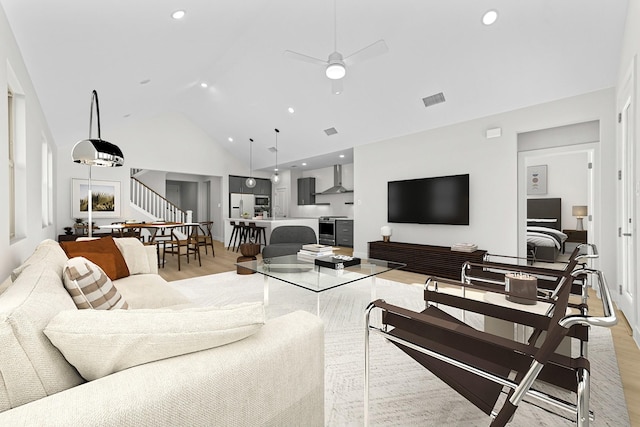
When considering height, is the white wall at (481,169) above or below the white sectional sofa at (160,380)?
above

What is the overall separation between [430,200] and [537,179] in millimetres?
3782

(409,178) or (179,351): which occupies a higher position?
(409,178)

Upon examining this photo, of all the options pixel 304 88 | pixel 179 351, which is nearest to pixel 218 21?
pixel 304 88

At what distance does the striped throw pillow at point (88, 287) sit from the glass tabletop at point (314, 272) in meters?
1.30

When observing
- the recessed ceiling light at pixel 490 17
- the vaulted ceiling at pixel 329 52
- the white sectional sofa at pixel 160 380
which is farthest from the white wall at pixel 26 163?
the recessed ceiling light at pixel 490 17

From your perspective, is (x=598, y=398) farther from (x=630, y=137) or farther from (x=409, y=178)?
(x=409, y=178)

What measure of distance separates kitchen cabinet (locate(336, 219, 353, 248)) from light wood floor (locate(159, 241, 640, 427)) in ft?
9.93

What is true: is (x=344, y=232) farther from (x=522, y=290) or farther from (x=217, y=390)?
(x=217, y=390)

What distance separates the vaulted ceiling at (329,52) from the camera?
274cm

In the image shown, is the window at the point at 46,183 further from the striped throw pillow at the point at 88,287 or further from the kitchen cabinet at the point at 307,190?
the kitchen cabinet at the point at 307,190

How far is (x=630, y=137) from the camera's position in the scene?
111 inches

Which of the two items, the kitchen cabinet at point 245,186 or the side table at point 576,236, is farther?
the kitchen cabinet at point 245,186

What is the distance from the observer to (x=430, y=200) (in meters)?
5.30

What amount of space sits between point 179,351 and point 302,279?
1891 mm
